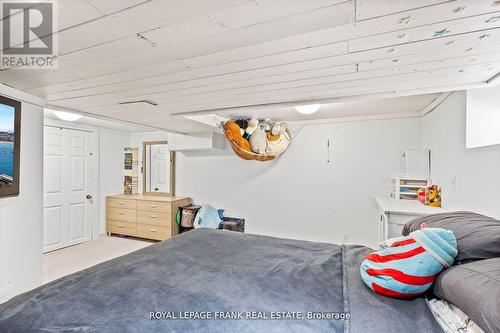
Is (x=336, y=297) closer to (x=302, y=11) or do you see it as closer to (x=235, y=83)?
(x=302, y=11)

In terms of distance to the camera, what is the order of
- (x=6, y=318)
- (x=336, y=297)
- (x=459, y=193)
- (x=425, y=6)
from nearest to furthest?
(x=425, y=6), (x=6, y=318), (x=336, y=297), (x=459, y=193)

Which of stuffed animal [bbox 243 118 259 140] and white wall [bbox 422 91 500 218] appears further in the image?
stuffed animal [bbox 243 118 259 140]

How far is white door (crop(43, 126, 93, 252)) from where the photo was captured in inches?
151

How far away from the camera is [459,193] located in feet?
6.83

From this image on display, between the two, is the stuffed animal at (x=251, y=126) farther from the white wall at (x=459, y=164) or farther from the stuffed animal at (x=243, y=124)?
the white wall at (x=459, y=164)

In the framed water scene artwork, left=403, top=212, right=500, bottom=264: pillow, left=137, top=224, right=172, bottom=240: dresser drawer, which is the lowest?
left=137, top=224, right=172, bottom=240: dresser drawer

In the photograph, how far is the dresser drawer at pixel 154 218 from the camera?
4281 mm

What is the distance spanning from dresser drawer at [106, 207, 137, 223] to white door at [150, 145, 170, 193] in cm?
67

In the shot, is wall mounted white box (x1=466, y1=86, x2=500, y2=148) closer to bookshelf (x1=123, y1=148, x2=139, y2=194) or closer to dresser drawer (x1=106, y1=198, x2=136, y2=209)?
dresser drawer (x1=106, y1=198, x2=136, y2=209)

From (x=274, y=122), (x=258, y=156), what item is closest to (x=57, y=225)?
(x=258, y=156)

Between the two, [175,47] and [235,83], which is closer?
[175,47]

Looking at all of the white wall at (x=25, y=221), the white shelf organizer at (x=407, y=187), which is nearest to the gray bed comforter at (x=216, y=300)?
the white wall at (x=25, y=221)

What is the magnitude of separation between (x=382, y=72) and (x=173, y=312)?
183 centimetres

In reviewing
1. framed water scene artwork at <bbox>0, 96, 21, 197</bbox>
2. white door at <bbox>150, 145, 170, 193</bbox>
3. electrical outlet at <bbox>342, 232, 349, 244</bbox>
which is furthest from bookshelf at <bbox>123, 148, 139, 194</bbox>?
electrical outlet at <bbox>342, 232, 349, 244</bbox>
